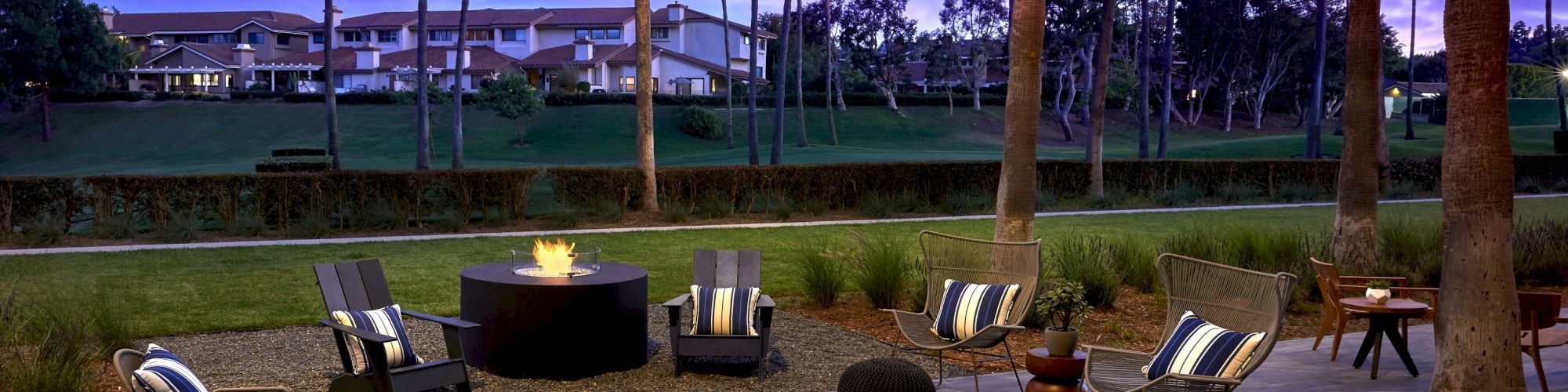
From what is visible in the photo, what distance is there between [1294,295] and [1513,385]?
14.1ft

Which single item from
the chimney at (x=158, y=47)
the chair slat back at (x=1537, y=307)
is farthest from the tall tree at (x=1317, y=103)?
the chimney at (x=158, y=47)

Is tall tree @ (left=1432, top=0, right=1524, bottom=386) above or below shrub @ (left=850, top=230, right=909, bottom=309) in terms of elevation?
above

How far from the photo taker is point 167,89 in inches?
2758

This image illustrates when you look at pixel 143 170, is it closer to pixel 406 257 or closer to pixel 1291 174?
pixel 406 257

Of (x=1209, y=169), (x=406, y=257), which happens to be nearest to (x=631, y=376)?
(x=406, y=257)

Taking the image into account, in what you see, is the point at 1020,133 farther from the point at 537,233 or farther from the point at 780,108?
the point at 780,108

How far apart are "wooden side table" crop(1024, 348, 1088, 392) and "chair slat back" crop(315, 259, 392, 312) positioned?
149 inches

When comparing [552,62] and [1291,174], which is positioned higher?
[552,62]

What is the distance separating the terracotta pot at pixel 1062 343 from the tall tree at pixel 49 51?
57.0 m

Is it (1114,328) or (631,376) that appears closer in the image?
(631,376)

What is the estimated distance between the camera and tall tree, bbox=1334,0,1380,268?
11.1 m

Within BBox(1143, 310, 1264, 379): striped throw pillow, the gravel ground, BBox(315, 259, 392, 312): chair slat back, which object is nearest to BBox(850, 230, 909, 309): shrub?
the gravel ground

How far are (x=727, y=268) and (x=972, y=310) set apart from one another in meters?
1.78

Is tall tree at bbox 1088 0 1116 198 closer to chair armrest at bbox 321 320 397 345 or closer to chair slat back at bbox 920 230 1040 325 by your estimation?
chair slat back at bbox 920 230 1040 325
